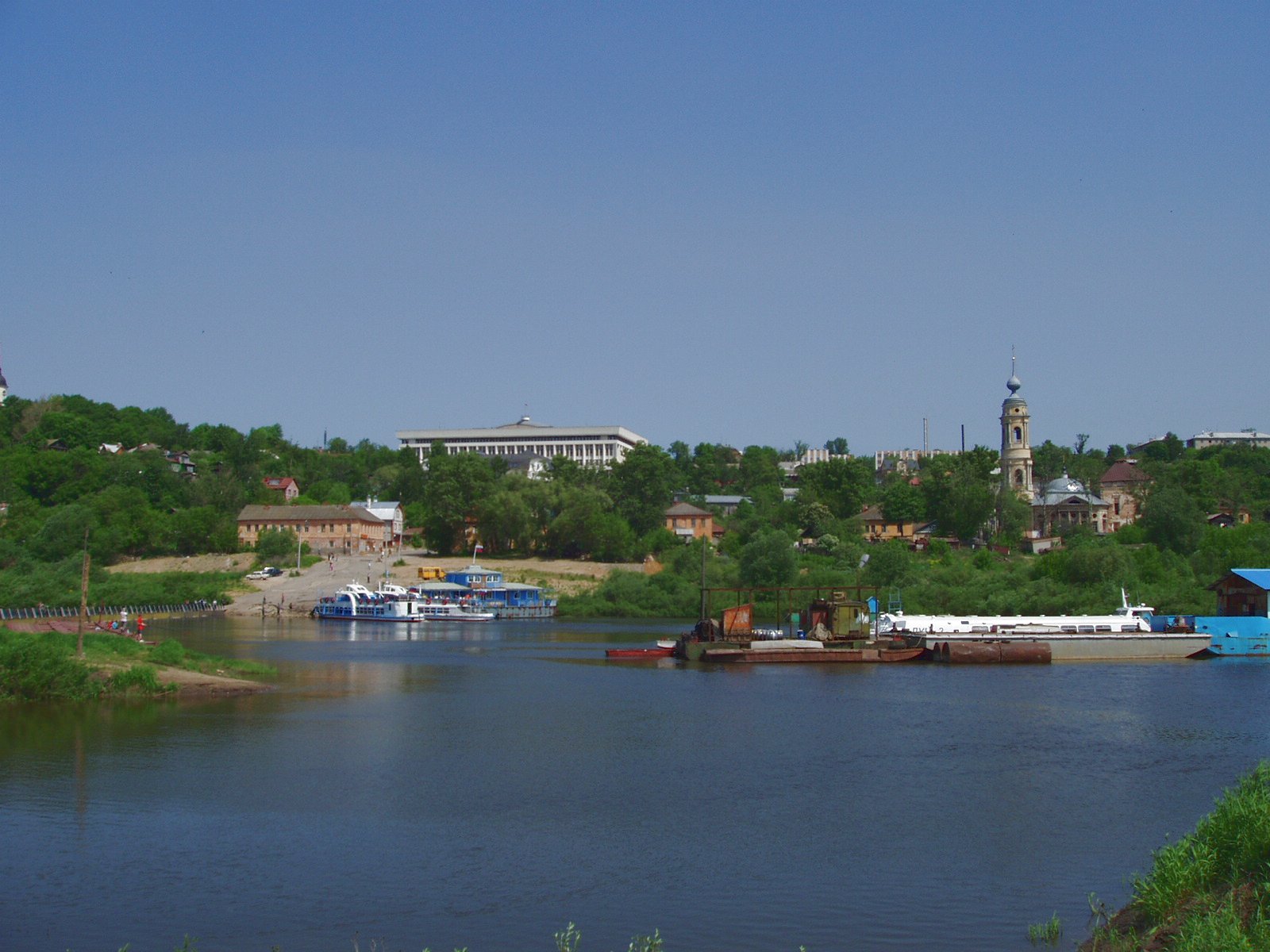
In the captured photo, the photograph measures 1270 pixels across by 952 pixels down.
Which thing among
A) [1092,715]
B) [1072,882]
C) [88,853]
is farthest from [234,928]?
[1092,715]

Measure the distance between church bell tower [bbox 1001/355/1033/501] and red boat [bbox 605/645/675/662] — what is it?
78.4 metres

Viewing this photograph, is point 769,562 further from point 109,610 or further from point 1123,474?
point 1123,474

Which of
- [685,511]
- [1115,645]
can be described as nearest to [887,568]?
[1115,645]

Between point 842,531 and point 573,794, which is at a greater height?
point 842,531

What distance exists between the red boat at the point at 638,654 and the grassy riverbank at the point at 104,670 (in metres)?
17.0

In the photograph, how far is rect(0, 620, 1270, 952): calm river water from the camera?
17.8 metres

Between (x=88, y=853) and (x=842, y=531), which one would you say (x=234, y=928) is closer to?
(x=88, y=853)

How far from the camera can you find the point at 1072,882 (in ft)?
64.1

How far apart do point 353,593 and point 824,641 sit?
42.5 meters

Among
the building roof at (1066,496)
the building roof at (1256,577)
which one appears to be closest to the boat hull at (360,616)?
the building roof at (1256,577)

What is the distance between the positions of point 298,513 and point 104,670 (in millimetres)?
79405

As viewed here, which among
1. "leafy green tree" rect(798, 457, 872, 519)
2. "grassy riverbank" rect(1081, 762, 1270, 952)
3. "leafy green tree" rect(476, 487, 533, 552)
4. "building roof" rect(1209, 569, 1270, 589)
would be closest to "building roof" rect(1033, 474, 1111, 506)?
"leafy green tree" rect(798, 457, 872, 519)

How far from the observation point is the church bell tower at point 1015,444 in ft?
422

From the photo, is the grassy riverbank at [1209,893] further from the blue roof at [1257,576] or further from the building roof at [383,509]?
the building roof at [383,509]
